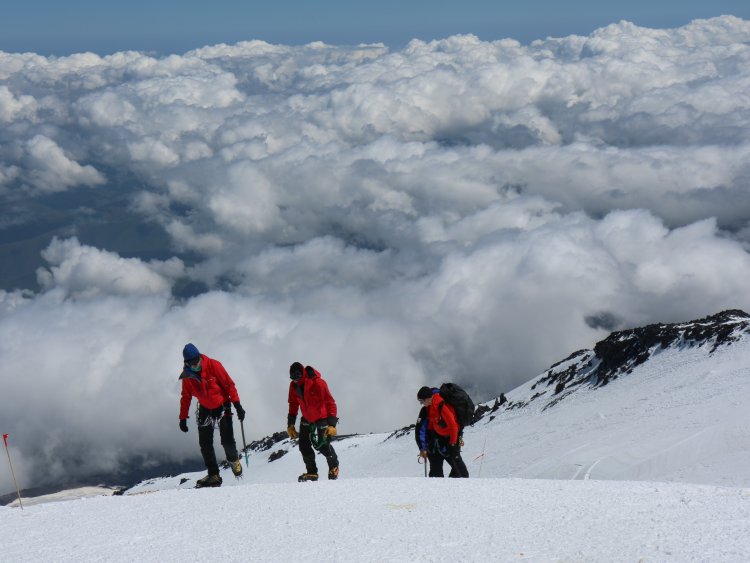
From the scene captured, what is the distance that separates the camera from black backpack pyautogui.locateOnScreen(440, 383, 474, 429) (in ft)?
34.8

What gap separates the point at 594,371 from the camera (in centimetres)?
4438

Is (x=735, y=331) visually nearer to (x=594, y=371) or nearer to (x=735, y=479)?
(x=594, y=371)

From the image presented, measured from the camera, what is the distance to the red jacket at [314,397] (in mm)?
11086

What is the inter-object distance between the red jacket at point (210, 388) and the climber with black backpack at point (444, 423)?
10.6 ft

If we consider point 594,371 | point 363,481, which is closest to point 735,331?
point 594,371

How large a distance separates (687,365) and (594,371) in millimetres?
10641

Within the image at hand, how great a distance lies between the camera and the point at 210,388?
10.8 m

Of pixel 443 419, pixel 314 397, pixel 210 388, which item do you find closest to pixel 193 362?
pixel 210 388

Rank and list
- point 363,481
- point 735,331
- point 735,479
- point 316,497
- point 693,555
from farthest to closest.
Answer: point 735,331 < point 735,479 < point 363,481 < point 316,497 < point 693,555

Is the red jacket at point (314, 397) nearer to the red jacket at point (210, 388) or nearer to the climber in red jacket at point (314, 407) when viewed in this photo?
the climber in red jacket at point (314, 407)

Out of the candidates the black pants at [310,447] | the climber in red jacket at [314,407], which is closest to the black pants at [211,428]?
the climber in red jacket at [314,407]

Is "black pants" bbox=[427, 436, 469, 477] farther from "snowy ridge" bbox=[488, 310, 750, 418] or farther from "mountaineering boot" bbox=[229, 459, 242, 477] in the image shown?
"snowy ridge" bbox=[488, 310, 750, 418]

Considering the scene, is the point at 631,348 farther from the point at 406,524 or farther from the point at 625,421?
the point at 406,524

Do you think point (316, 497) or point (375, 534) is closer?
point (375, 534)
